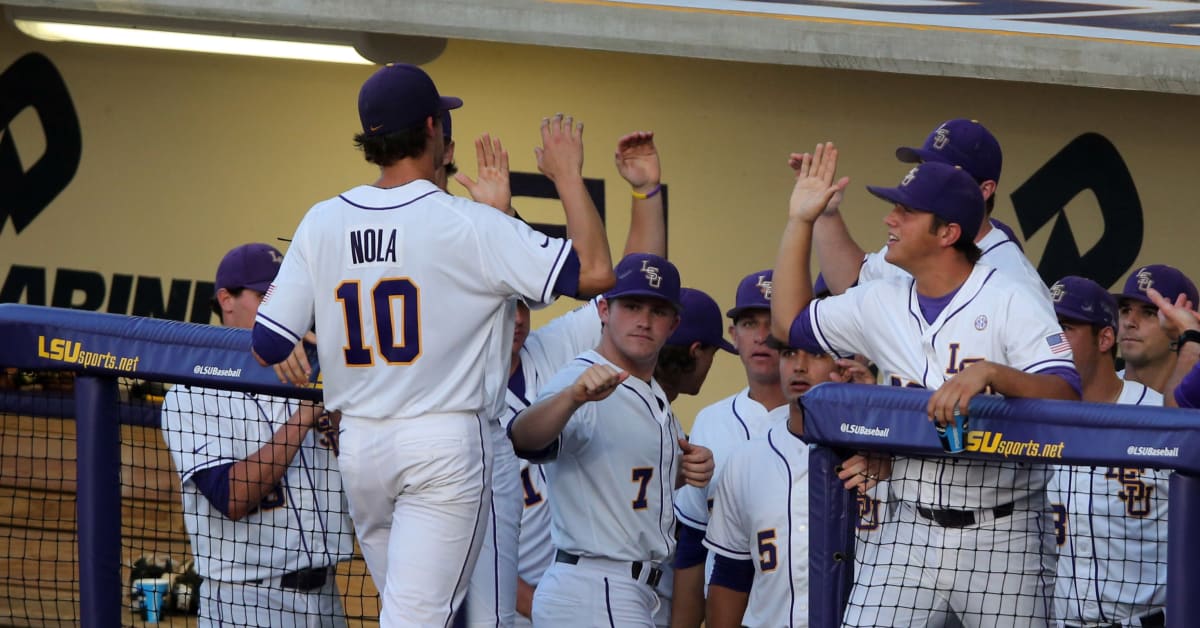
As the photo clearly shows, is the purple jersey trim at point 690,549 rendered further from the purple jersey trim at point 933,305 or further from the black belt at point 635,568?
the purple jersey trim at point 933,305

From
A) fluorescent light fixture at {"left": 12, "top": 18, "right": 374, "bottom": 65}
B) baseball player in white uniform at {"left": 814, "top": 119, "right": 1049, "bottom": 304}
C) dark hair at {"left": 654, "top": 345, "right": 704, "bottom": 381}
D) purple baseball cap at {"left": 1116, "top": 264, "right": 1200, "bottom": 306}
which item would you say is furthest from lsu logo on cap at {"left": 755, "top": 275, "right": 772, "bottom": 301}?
fluorescent light fixture at {"left": 12, "top": 18, "right": 374, "bottom": 65}

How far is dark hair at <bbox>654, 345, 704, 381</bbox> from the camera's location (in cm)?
443

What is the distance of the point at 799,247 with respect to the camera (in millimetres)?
3373

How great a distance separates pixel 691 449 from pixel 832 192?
82cm

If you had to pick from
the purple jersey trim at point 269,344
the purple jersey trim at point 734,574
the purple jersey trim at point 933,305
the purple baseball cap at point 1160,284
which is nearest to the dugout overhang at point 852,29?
the purple baseball cap at point 1160,284

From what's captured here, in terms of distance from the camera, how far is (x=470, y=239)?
9.73 ft

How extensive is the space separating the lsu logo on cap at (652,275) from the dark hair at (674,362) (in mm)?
561

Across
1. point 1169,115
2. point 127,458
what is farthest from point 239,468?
point 1169,115

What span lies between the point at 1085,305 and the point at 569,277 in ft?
5.39

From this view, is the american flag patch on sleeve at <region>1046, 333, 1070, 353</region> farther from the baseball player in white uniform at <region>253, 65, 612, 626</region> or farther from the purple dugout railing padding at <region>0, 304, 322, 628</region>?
the purple dugout railing padding at <region>0, 304, 322, 628</region>

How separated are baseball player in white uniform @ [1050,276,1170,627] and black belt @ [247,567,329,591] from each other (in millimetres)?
1727

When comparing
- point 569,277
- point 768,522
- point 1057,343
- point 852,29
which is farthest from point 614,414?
point 852,29

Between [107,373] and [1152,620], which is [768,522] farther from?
[107,373]

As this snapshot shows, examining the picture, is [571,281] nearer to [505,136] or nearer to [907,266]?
[907,266]
